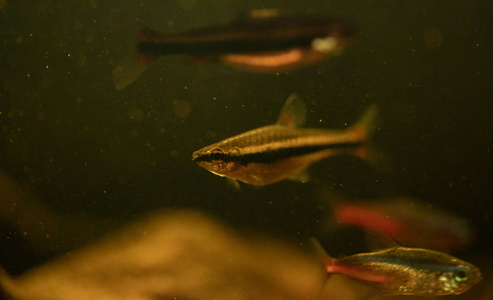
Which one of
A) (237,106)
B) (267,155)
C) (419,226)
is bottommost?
(419,226)

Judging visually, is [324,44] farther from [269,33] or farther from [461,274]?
[461,274]

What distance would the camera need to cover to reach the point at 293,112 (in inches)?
99.7

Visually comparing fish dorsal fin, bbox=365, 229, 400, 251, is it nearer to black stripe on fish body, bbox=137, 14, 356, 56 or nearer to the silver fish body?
the silver fish body

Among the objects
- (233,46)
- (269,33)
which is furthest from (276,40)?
(233,46)

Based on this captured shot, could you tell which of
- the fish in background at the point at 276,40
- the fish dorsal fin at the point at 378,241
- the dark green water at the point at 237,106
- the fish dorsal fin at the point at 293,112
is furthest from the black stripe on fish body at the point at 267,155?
Result: the dark green water at the point at 237,106

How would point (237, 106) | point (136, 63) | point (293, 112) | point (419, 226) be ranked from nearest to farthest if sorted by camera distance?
point (136, 63)
point (293, 112)
point (419, 226)
point (237, 106)

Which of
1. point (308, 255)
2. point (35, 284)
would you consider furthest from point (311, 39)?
point (35, 284)

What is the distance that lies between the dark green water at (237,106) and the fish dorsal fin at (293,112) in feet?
6.38

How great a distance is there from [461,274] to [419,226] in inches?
26.4

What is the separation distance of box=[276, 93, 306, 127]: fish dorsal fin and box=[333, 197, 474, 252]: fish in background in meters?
1.18

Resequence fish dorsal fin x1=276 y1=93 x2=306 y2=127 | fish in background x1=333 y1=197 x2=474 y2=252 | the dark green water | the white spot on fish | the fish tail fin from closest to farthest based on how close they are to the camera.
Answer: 1. the white spot on fish
2. the fish tail fin
3. fish dorsal fin x1=276 y1=93 x2=306 y2=127
4. fish in background x1=333 y1=197 x2=474 y2=252
5. the dark green water

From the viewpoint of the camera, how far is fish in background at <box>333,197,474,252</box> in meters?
3.07

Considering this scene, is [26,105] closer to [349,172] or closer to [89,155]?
[89,155]

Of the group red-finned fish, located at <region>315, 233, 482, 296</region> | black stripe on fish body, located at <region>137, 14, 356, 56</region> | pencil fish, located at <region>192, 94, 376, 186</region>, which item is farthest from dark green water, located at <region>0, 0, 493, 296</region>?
black stripe on fish body, located at <region>137, 14, 356, 56</region>
